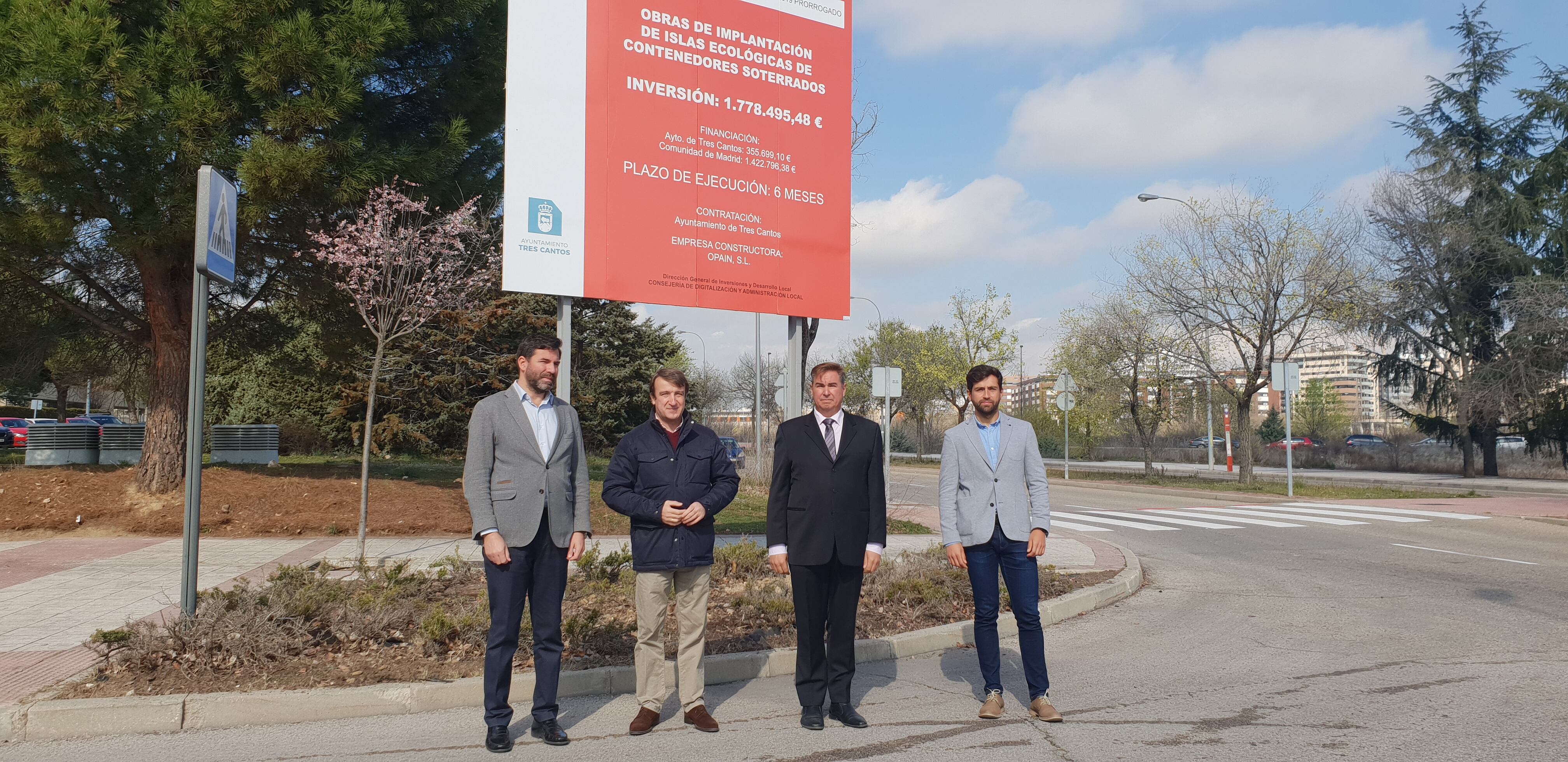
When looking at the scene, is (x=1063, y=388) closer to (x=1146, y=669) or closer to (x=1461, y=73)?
(x=1461, y=73)

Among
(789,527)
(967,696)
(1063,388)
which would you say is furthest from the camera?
(1063,388)

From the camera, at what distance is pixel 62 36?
10594 millimetres

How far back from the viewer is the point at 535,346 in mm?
4598

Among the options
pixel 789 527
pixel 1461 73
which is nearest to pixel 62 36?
pixel 789 527

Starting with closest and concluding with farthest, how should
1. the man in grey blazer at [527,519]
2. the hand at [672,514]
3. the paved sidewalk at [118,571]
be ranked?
the man in grey blazer at [527,519] < the hand at [672,514] < the paved sidewalk at [118,571]

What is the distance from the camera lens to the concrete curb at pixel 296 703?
4438mm

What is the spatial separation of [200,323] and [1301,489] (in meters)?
24.1

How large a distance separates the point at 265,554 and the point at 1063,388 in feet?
83.3

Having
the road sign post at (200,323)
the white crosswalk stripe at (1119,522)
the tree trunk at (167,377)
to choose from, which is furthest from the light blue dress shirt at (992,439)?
the tree trunk at (167,377)

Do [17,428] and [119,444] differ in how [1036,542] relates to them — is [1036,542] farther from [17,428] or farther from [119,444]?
[17,428]

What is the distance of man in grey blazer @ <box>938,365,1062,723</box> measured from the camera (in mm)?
4762

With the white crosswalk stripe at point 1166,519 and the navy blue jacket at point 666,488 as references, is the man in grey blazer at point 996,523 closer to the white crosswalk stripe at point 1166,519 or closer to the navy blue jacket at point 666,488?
the navy blue jacket at point 666,488

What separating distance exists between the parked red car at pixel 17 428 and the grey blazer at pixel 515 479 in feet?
129

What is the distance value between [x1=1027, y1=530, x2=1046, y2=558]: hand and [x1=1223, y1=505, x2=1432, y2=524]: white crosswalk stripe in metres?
14.3
